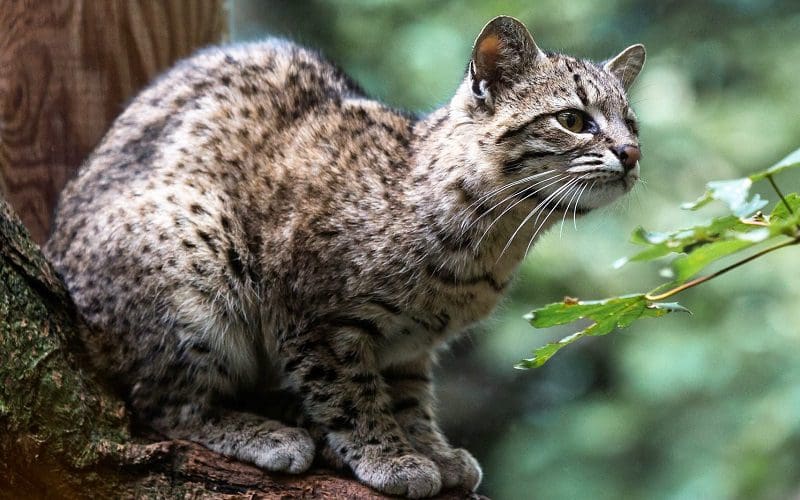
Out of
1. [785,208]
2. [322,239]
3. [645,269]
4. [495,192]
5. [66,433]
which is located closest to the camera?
[785,208]

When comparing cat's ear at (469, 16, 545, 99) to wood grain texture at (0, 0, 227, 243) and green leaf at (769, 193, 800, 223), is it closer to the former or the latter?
wood grain texture at (0, 0, 227, 243)

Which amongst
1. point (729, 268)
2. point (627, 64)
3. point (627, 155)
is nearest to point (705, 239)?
point (729, 268)

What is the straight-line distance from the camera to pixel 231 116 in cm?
319

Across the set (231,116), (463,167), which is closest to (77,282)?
(231,116)

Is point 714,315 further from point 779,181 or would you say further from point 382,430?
point 382,430

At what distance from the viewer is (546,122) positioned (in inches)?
112

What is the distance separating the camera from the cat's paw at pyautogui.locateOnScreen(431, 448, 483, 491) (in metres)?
3.00

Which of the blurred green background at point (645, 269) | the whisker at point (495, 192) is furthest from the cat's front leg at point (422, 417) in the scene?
the blurred green background at point (645, 269)

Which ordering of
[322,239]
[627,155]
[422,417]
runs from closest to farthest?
[627,155] < [322,239] < [422,417]

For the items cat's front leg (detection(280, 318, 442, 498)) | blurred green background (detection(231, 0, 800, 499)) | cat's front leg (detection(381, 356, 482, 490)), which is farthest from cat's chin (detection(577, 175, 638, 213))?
blurred green background (detection(231, 0, 800, 499))

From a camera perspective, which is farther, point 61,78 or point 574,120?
point 61,78

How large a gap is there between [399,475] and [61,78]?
5.65 ft

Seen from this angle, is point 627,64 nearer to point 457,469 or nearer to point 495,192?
point 495,192

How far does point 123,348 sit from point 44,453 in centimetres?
54
